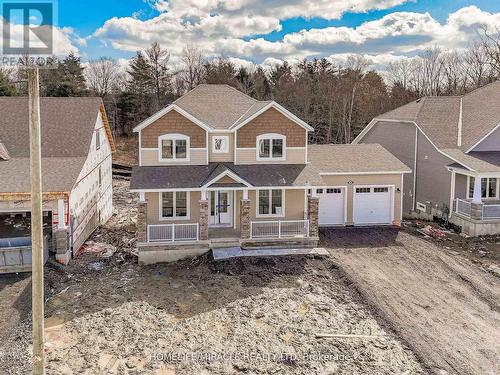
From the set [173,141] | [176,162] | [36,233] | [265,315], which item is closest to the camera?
[36,233]

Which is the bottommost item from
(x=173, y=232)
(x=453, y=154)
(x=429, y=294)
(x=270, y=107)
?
(x=429, y=294)

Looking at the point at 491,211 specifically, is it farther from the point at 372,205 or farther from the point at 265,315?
the point at 265,315

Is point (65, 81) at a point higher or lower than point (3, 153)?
higher

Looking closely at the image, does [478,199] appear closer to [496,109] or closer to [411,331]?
[496,109]

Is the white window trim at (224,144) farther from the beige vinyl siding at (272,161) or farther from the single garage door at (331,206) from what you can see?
the single garage door at (331,206)

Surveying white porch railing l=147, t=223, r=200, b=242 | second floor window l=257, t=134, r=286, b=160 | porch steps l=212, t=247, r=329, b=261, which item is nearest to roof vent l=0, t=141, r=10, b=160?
white porch railing l=147, t=223, r=200, b=242

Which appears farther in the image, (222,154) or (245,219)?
(222,154)

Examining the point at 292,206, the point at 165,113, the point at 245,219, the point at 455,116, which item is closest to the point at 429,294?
the point at 292,206
